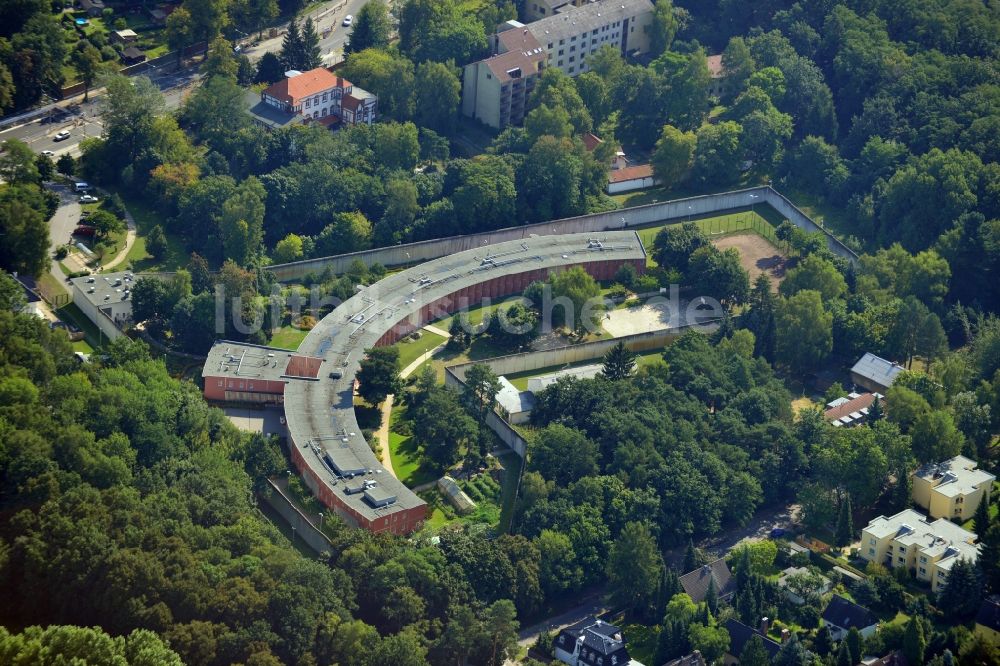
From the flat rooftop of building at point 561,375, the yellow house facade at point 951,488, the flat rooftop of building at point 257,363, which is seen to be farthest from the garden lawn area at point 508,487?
the yellow house facade at point 951,488

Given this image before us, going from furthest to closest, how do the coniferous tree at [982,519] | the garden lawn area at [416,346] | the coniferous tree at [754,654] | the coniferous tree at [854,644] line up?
the garden lawn area at [416,346] → the coniferous tree at [982,519] → the coniferous tree at [854,644] → the coniferous tree at [754,654]

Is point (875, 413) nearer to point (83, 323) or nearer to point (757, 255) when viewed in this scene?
point (757, 255)

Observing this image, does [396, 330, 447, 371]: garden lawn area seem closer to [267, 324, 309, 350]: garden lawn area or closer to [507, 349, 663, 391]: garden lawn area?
[507, 349, 663, 391]: garden lawn area

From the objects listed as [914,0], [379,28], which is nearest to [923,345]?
[914,0]

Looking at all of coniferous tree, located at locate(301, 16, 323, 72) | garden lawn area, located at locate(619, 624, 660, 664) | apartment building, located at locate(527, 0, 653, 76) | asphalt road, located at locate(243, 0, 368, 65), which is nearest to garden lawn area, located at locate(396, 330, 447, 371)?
garden lawn area, located at locate(619, 624, 660, 664)

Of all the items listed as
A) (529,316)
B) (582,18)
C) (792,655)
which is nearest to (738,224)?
(529,316)

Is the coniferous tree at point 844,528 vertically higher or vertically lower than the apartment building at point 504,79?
lower

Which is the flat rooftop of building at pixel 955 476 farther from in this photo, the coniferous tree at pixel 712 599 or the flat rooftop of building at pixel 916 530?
the coniferous tree at pixel 712 599
